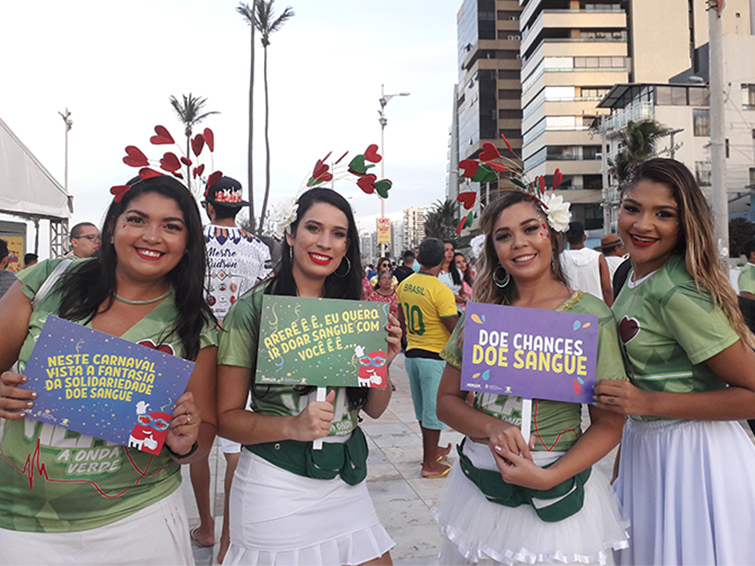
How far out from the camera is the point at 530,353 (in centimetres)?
196

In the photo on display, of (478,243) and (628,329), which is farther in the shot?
(478,243)

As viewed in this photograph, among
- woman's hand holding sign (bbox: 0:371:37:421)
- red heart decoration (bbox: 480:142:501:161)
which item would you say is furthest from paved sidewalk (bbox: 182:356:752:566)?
woman's hand holding sign (bbox: 0:371:37:421)

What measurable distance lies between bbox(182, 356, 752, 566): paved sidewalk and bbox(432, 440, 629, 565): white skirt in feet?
2.71

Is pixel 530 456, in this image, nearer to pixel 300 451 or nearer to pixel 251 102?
pixel 300 451

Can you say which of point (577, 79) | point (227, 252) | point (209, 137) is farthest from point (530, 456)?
point (577, 79)

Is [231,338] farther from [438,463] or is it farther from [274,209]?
[438,463]

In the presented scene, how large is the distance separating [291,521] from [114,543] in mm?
592

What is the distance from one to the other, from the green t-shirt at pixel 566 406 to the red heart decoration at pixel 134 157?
5.26ft

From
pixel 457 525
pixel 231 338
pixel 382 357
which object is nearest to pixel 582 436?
pixel 457 525

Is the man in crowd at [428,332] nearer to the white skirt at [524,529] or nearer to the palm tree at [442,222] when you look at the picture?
the white skirt at [524,529]

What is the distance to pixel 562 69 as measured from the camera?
57062mm

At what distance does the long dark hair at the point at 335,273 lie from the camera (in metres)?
2.24

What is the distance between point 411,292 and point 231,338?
10.9ft

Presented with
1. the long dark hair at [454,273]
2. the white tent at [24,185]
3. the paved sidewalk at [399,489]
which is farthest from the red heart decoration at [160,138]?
the white tent at [24,185]
